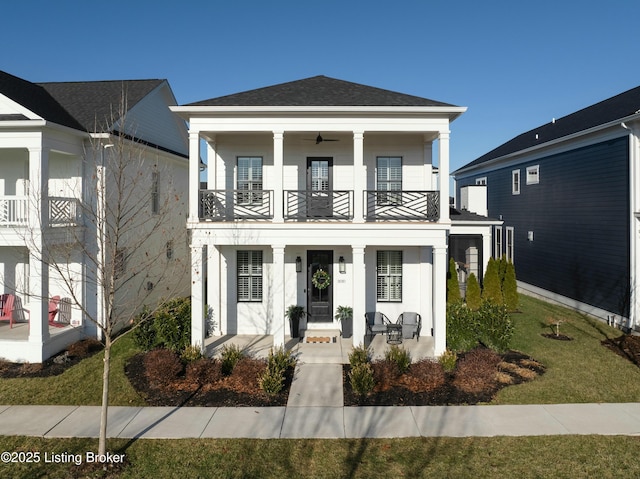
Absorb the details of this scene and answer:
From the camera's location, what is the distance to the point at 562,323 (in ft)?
47.0

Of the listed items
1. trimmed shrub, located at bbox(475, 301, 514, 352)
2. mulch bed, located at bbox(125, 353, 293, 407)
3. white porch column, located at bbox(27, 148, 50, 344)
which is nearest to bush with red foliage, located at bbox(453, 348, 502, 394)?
trimmed shrub, located at bbox(475, 301, 514, 352)

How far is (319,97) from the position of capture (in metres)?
12.1

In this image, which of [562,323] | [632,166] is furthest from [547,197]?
[562,323]

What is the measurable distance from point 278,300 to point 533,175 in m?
15.7

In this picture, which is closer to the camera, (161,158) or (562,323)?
(562,323)

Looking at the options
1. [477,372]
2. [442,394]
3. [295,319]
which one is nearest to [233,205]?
[295,319]

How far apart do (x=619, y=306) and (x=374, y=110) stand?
10620mm

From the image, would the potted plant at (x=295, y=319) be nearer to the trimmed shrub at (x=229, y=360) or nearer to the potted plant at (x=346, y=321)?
the potted plant at (x=346, y=321)

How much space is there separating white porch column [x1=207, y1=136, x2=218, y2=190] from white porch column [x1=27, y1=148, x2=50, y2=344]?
440 cm

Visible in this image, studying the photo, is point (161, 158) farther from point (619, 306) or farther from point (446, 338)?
point (619, 306)

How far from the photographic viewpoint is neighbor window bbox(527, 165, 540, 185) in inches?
801

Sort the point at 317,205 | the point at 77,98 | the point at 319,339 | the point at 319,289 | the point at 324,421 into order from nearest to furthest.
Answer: the point at 324,421 → the point at 319,339 → the point at 317,205 → the point at 319,289 → the point at 77,98

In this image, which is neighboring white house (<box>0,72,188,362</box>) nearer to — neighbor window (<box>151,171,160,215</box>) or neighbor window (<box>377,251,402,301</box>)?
neighbor window (<box>151,171,160,215</box>)

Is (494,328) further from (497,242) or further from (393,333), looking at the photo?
(497,242)
